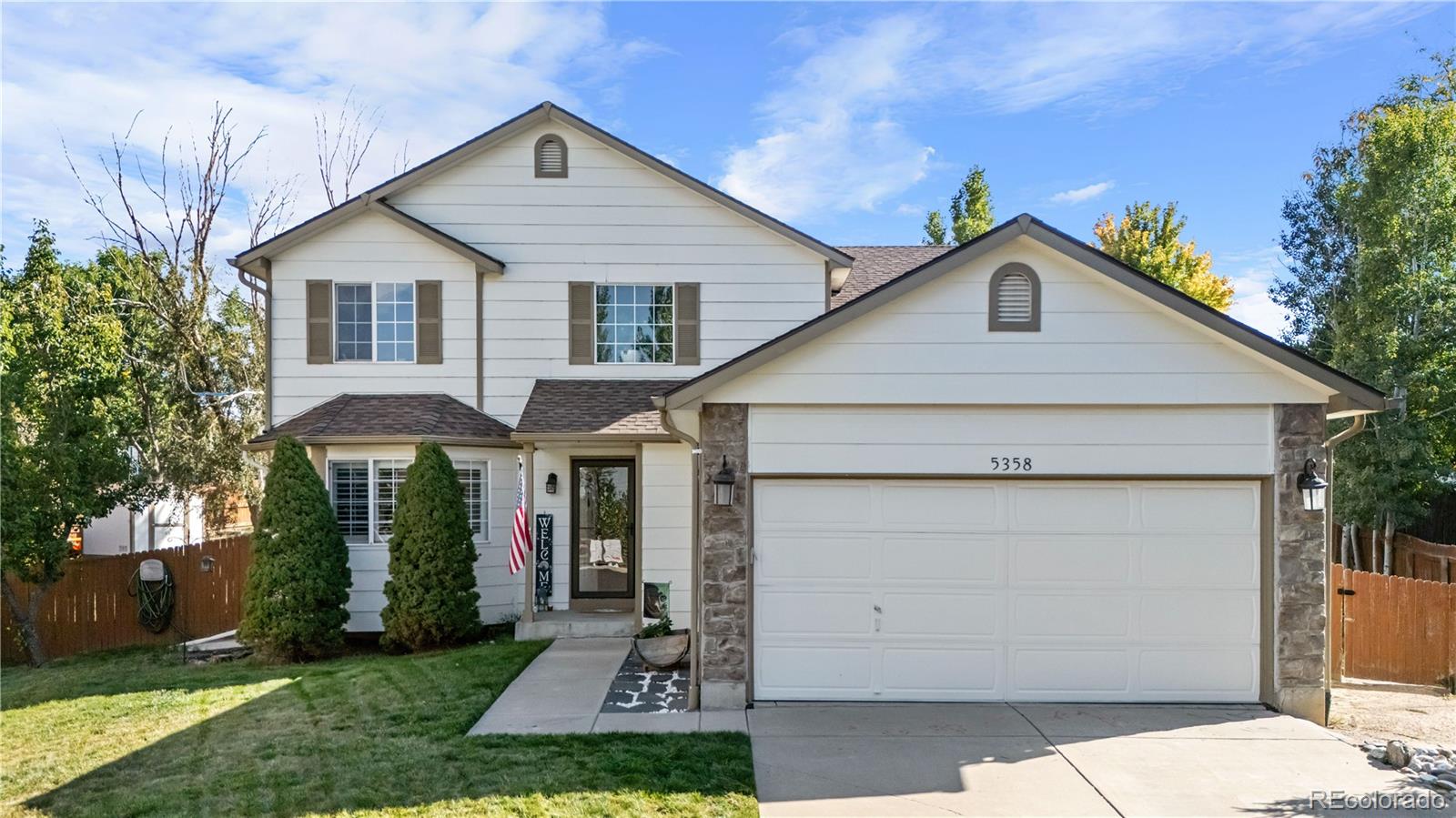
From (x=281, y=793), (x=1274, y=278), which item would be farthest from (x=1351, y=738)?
(x=1274, y=278)

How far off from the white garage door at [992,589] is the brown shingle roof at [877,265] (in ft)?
20.1

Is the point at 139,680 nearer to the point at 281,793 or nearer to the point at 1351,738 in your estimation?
the point at 281,793

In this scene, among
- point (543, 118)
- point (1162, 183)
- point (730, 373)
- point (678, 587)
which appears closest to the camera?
point (730, 373)

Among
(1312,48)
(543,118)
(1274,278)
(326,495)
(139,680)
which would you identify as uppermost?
(1312,48)

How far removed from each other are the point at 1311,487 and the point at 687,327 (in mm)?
8066

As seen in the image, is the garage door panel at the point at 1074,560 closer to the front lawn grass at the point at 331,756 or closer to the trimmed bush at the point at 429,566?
the front lawn grass at the point at 331,756

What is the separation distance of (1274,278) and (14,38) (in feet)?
75.2

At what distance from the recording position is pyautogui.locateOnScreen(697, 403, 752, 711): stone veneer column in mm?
8000

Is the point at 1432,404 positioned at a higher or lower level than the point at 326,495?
higher

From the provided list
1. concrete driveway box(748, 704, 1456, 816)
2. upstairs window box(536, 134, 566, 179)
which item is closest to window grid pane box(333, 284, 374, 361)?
upstairs window box(536, 134, 566, 179)

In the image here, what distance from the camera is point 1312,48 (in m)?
13.8

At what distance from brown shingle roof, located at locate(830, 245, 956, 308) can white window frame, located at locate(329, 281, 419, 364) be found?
634 centimetres

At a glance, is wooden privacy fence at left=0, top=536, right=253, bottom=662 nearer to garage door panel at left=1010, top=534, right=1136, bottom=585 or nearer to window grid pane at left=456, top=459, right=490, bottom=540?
window grid pane at left=456, top=459, right=490, bottom=540

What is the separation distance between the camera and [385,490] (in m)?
11.8
